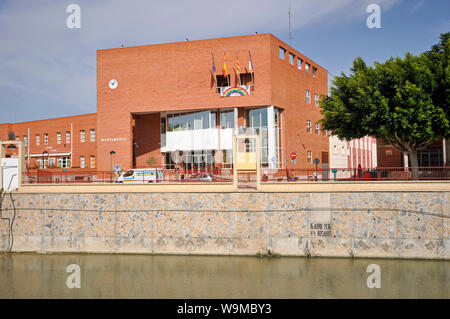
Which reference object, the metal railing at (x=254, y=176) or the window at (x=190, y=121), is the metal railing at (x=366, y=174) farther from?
the window at (x=190, y=121)

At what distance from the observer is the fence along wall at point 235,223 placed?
15.7 m

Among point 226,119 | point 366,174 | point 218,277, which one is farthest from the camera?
point 226,119

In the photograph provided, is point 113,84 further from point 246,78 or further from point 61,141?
point 61,141

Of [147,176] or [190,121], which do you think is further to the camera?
[190,121]

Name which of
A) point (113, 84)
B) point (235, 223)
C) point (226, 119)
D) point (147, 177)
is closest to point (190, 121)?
point (226, 119)

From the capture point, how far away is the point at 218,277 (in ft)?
47.4

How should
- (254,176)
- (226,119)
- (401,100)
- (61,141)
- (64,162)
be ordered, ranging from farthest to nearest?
(61,141), (64,162), (226,119), (401,100), (254,176)

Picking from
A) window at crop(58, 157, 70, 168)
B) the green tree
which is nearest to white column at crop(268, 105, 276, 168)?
the green tree

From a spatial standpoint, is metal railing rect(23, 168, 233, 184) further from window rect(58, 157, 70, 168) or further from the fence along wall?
window rect(58, 157, 70, 168)

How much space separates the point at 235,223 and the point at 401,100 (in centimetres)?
1203

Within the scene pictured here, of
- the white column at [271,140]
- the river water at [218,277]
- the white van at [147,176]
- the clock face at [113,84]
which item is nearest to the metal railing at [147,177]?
the white van at [147,176]

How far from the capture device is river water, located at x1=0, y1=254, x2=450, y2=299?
13.0 m

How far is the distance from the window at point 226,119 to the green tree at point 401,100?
10697 mm
